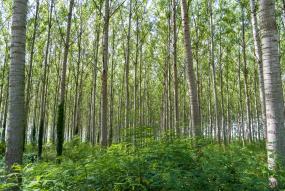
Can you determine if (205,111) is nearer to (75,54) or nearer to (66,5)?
(75,54)

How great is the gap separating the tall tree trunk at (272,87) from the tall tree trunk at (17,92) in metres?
3.83

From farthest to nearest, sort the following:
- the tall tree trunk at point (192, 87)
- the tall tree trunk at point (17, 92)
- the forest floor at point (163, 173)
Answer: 1. the tall tree trunk at point (192, 87)
2. the tall tree trunk at point (17, 92)
3. the forest floor at point (163, 173)

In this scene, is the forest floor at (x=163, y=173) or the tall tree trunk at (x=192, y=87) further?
the tall tree trunk at (x=192, y=87)

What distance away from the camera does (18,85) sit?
4457mm

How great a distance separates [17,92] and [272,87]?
403 centimetres

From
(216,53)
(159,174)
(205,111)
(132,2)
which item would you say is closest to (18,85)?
(159,174)

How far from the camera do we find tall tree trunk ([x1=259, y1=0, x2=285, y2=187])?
12.6ft

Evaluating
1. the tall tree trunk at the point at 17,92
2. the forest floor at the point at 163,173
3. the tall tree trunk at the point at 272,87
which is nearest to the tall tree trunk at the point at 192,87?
the forest floor at the point at 163,173

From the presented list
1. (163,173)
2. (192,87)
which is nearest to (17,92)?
(163,173)

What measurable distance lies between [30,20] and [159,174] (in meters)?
17.8

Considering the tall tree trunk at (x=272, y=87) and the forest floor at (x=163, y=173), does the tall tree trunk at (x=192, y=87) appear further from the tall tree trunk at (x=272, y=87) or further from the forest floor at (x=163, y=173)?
the tall tree trunk at (x=272, y=87)

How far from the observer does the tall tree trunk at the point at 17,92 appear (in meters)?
4.29

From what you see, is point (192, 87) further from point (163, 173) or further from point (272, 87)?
point (163, 173)

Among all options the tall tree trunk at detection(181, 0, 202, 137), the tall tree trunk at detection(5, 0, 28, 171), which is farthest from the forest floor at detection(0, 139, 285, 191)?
the tall tree trunk at detection(181, 0, 202, 137)
